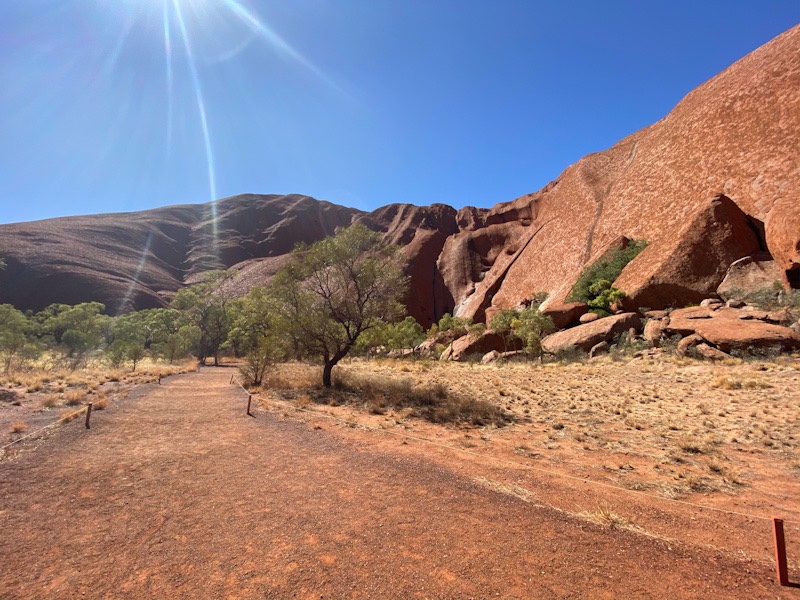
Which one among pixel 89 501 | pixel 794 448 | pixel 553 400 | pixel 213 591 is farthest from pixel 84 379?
pixel 794 448

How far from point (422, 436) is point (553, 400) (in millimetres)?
5966

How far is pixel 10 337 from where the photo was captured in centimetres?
2191

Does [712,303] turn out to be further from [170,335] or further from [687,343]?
[170,335]

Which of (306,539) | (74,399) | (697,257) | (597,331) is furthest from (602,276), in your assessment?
(74,399)

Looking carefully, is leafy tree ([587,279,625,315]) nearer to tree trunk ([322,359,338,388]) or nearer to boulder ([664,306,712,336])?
boulder ([664,306,712,336])

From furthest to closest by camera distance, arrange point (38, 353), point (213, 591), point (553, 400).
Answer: point (38, 353) → point (553, 400) → point (213, 591)

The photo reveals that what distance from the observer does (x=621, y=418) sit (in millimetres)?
9945

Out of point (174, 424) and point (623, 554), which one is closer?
point (623, 554)

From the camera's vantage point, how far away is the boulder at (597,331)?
23.3 m

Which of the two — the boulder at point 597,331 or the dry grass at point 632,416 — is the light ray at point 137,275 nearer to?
the dry grass at point 632,416

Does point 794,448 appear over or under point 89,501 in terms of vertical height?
under

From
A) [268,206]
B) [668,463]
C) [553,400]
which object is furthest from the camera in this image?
[268,206]

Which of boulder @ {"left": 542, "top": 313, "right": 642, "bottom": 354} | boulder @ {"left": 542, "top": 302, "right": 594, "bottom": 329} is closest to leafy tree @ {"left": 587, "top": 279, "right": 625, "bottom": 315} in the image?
boulder @ {"left": 542, "top": 302, "right": 594, "bottom": 329}

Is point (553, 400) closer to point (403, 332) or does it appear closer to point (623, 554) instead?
point (623, 554)
